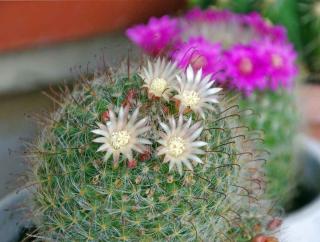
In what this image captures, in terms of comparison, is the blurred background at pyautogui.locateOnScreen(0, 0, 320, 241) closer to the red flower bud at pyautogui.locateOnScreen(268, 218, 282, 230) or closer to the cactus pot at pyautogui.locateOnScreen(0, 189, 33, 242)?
the cactus pot at pyautogui.locateOnScreen(0, 189, 33, 242)

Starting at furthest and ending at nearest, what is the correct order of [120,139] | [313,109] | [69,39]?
1. [69,39]
2. [313,109]
3. [120,139]

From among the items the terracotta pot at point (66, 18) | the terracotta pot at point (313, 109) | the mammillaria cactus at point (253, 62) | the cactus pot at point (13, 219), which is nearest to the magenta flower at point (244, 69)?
the mammillaria cactus at point (253, 62)

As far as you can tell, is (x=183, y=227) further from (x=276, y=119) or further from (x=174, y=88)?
(x=276, y=119)

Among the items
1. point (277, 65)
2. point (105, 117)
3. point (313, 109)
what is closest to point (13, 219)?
point (105, 117)

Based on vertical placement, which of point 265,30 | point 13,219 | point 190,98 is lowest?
point 13,219

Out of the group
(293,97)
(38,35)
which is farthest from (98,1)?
(293,97)

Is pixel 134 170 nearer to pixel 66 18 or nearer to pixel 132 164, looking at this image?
pixel 132 164
